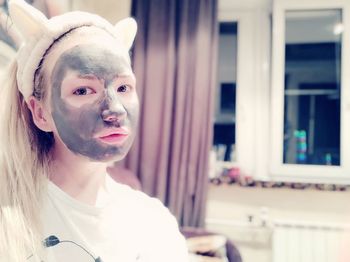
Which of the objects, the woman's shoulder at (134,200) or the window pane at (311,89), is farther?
the window pane at (311,89)

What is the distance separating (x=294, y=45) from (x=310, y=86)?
0.92ft

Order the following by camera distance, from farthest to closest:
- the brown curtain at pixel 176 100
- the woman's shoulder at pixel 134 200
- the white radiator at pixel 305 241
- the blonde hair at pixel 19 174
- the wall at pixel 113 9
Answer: the wall at pixel 113 9 → the brown curtain at pixel 176 100 → the white radiator at pixel 305 241 → the woman's shoulder at pixel 134 200 → the blonde hair at pixel 19 174

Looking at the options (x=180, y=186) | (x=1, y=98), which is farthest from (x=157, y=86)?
(x=1, y=98)

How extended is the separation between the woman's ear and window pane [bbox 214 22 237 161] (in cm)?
191

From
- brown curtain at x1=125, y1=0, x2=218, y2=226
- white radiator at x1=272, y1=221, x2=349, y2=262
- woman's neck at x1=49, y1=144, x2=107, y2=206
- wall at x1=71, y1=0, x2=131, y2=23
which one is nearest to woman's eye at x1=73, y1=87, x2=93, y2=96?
woman's neck at x1=49, y1=144, x2=107, y2=206

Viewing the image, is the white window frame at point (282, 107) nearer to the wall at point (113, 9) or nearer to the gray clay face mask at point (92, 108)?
the wall at point (113, 9)

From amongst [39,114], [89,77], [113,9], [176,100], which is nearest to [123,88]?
[89,77]

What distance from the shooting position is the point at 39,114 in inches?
29.5

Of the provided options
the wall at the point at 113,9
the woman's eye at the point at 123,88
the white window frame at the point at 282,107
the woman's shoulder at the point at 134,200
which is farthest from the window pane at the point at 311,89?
the woman's eye at the point at 123,88

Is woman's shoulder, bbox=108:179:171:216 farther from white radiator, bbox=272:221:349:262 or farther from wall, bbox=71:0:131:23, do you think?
wall, bbox=71:0:131:23

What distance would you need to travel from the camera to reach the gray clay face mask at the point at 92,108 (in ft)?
2.23

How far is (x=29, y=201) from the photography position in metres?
0.70

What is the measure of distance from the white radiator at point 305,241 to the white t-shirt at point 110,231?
1655mm

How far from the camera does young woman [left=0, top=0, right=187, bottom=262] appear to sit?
681mm
